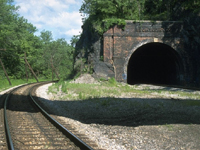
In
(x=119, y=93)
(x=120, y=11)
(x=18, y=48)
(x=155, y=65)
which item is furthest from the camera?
(x=18, y=48)

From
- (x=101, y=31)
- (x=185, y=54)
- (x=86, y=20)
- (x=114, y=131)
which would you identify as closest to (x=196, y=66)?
(x=185, y=54)

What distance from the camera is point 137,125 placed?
6965mm

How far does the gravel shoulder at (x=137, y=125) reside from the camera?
5566 millimetres

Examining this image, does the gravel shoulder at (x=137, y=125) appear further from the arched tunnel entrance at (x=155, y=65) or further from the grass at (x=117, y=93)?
the arched tunnel entrance at (x=155, y=65)

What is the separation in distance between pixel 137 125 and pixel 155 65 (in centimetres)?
2163

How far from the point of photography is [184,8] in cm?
2322

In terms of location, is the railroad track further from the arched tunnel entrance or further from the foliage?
the arched tunnel entrance

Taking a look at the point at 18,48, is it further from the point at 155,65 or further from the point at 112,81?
the point at 112,81

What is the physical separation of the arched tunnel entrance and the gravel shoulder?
47.5ft

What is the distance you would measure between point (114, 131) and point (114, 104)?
384cm

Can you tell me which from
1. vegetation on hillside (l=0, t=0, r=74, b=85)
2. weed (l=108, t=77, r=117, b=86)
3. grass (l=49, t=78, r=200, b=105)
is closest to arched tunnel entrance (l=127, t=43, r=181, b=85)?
weed (l=108, t=77, r=117, b=86)

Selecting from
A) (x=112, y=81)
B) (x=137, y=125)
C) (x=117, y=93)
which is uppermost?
(x=112, y=81)

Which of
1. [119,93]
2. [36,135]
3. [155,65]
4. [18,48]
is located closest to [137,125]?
[36,135]

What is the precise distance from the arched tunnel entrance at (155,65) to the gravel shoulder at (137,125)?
14.5m
